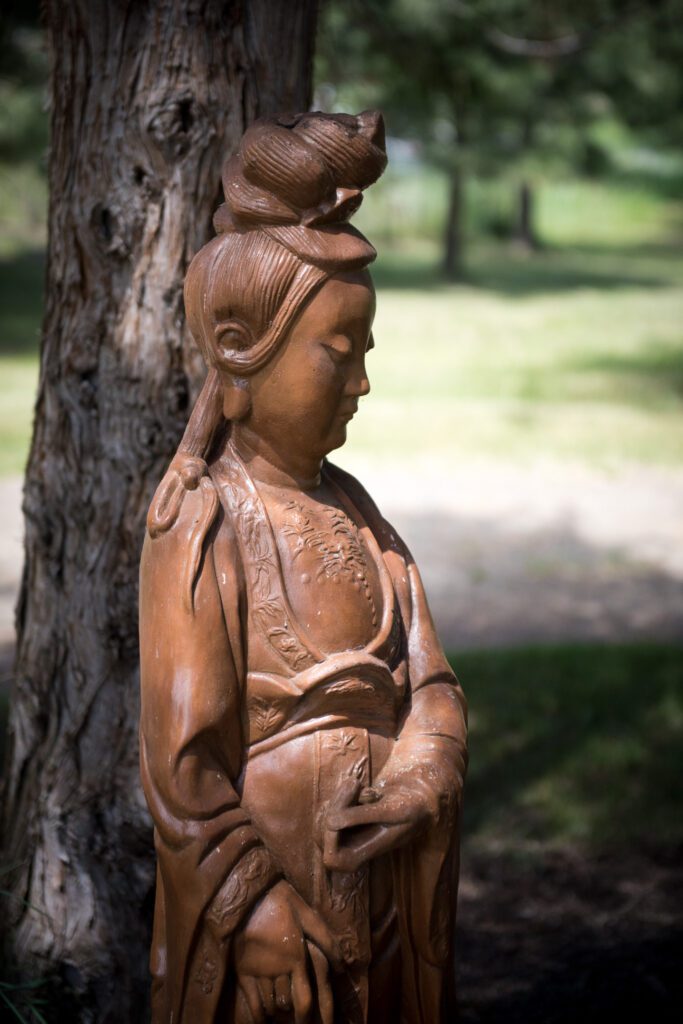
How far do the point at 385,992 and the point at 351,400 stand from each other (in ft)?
3.12

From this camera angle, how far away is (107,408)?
8.86 feet

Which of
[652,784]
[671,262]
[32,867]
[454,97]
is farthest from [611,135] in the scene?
[32,867]

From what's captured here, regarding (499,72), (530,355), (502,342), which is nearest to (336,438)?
(499,72)

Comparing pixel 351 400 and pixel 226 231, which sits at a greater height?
pixel 226 231

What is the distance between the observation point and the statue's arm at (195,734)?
5.51 ft

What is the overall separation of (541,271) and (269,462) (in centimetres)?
1782

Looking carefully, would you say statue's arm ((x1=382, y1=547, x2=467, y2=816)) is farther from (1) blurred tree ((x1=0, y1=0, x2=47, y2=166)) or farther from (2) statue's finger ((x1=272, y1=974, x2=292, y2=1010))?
(1) blurred tree ((x1=0, y1=0, x2=47, y2=166))

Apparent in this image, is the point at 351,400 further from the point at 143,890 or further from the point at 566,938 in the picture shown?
the point at 566,938

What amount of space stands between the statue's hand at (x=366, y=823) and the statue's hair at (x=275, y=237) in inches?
16.6

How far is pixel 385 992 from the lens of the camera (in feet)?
6.13

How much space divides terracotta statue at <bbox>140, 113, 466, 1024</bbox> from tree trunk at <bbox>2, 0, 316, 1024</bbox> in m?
0.87

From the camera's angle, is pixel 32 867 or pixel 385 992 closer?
pixel 385 992

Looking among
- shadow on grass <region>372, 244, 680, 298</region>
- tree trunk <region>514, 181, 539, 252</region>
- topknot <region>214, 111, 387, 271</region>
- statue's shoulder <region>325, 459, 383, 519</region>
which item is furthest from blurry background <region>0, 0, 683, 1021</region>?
tree trunk <region>514, 181, 539, 252</region>

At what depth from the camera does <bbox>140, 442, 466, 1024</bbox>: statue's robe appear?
5.56 feet
